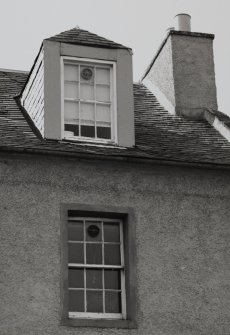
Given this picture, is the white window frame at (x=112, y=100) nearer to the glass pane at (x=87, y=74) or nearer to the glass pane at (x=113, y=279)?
the glass pane at (x=87, y=74)

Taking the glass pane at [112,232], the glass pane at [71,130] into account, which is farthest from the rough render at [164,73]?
the glass pane at [112,232]

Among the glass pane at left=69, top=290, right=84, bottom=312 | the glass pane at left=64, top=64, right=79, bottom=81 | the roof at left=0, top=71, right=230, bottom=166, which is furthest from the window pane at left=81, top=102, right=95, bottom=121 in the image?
the glass pane at left=69, top=290, right=84, bottom=312

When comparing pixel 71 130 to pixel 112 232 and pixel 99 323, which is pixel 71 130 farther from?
pixel 99 323

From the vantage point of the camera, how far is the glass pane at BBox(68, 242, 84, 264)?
15883 mm

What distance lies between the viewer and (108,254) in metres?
16.1

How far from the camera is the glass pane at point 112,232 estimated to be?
53.3 ft

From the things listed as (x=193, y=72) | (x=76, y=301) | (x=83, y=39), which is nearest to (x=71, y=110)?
(x=83, y=39)

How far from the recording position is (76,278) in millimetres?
15789

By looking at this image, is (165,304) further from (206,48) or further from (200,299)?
(206,48)

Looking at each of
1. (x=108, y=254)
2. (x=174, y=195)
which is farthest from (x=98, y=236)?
(x=174, y=195)

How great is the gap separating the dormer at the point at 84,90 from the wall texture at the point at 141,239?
886 mm

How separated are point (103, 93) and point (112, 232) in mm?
2710

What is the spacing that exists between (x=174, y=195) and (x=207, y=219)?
2.32 ft

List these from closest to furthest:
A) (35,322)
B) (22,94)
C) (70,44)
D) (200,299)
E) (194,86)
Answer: (35,322), (200,299), (70,44), (22,94), (194,86)
